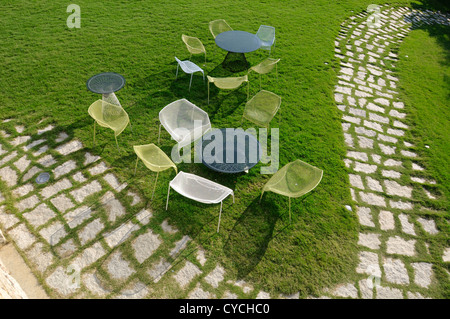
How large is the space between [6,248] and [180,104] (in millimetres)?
3799

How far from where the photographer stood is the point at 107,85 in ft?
22.4

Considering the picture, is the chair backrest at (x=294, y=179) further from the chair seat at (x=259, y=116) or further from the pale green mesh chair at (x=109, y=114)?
the pale green mesh chair at (x=109, y=114)

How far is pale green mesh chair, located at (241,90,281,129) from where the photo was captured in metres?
6.39

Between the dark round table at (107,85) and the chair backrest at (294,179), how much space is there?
398cm

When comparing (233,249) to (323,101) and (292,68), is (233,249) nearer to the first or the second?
(323,101)

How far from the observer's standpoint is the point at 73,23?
9.88 meters

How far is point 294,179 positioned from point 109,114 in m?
3.84

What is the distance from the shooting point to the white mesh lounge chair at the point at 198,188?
489cm

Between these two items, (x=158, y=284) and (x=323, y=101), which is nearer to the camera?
(x=158, y=284)

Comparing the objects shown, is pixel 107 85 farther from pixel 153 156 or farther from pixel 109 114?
pixel 153 156

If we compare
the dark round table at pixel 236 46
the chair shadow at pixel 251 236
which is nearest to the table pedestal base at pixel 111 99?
the dark round table at pixel 236 46

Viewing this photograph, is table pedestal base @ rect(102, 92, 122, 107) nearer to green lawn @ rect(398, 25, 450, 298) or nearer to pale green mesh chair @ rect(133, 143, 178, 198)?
pale green mesh chair @ rect(133, 143, 178, 198)

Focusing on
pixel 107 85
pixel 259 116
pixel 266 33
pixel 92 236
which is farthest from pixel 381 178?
pixel 107 85

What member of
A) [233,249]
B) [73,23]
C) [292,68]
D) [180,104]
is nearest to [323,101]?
[292,68]
